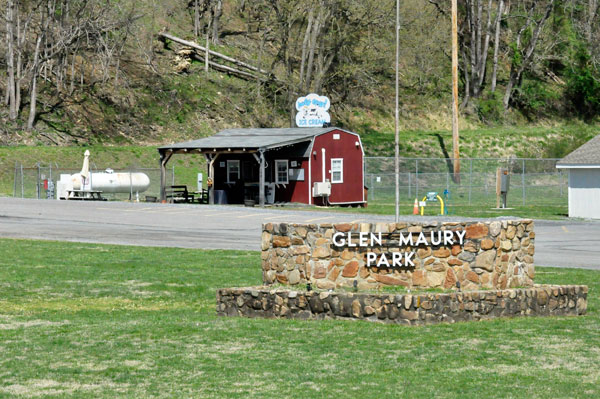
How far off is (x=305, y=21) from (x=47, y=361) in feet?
257

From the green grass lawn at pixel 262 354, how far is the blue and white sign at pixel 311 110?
1624 inches

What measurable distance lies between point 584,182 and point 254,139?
18.6 meters

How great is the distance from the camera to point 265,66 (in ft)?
293

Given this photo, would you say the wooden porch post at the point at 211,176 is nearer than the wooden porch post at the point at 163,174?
Yes

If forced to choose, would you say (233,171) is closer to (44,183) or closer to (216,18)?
(44,183)

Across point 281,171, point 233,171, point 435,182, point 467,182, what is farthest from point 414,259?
point 467,182

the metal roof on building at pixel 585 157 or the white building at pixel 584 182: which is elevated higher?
the metal roof on building at pixel 585 157

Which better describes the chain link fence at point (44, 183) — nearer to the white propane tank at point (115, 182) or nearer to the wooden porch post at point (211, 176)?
the white propane tank at point (115, 182)

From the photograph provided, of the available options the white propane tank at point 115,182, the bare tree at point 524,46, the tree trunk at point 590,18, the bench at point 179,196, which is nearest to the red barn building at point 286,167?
the bench at point 179,196

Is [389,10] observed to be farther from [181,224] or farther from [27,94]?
[181,224]

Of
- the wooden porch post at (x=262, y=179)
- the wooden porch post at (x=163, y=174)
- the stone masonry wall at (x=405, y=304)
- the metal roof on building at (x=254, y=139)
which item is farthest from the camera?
the wooden porch post at (x=163, y=174)

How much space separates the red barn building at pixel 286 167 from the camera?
178 ft

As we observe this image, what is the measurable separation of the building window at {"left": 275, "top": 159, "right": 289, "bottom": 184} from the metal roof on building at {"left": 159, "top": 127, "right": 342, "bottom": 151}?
4.63 ft

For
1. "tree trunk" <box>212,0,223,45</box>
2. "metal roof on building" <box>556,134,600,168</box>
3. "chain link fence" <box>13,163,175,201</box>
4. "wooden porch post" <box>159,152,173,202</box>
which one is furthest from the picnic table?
"tree trunk" <box>212,0,223,45</box>
